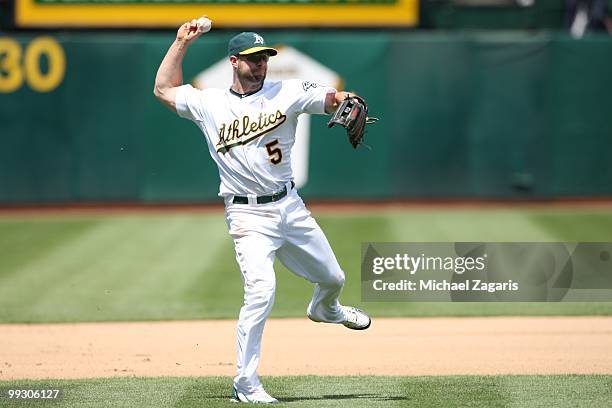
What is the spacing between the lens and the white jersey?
22.2ft

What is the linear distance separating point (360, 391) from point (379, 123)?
9.20 m

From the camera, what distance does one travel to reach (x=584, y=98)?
1591 cm

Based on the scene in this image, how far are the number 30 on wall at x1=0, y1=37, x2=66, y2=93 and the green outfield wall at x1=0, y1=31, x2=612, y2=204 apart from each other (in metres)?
0.02

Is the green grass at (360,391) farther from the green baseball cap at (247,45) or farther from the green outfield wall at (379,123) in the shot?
the green outfield wall at (379,123)

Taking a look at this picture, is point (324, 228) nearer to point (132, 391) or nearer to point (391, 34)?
point (391, 34)

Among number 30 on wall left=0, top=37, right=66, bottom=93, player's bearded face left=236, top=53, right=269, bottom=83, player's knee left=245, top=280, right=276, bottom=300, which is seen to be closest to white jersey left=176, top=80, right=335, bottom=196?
player's bearded face left=236, top=53, right=269, bottom=83

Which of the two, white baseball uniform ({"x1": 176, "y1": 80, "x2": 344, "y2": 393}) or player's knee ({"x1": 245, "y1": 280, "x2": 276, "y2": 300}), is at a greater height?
white baseball uniform ({"x1": 176, "y1": 80, "x2": 344, "y2": 393})

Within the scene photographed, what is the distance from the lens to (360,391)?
275 inches

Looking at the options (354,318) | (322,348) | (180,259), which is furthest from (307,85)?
(180,259)

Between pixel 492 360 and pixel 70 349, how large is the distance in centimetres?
311

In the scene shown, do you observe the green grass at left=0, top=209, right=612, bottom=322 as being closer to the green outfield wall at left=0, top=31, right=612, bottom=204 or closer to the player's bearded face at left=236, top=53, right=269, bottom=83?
the green outfield wall at left=0, top=31, right=612, bottom=204

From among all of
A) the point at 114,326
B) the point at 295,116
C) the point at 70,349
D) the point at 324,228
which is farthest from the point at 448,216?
the point at 295,116

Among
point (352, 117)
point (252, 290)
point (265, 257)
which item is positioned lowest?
point (252, 290)

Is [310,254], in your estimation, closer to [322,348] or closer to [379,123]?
[322,348]
